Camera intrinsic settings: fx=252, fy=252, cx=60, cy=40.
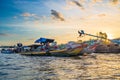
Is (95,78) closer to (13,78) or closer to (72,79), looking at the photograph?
(72,79)

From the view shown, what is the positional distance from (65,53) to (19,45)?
217 ft

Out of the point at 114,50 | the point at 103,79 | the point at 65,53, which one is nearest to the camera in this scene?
the point at 103,79

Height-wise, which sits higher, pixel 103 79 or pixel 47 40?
pixel 47 40

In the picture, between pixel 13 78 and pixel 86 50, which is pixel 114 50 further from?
pixel 13 78

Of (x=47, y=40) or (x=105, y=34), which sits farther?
(x=105, y=34)

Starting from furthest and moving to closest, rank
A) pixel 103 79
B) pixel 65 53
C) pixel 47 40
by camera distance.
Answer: pixel 47 40 → pixel 65 53 → pixel 103 79

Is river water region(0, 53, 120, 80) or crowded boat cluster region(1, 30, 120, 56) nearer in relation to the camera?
river water region(0, 53, 120, 80)

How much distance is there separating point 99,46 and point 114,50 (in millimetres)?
7297

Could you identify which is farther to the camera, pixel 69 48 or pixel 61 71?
pixel 69 48

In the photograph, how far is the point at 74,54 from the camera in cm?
6931

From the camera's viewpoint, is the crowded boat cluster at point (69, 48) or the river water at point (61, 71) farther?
the crowded boat cluster at point (69, 48)

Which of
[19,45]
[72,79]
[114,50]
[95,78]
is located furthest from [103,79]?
[19,45]

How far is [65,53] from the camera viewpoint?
68.8m

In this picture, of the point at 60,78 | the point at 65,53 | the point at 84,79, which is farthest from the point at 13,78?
the point at 65,53
